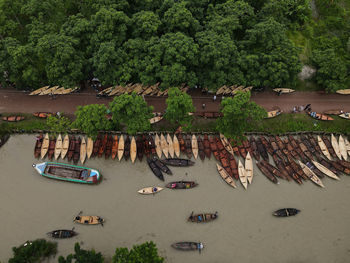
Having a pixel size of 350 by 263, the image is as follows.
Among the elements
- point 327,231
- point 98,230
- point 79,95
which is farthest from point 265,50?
point 98,230

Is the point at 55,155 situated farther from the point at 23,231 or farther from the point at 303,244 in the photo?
the point at 303,244

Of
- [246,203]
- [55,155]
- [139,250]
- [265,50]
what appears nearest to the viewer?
[139,250]

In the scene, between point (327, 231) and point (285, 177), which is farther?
point (285, 177)

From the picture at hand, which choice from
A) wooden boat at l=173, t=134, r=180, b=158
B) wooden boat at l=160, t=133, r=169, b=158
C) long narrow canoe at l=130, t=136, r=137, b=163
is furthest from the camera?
wooden boat at l=173, t=134, r=180, b=158

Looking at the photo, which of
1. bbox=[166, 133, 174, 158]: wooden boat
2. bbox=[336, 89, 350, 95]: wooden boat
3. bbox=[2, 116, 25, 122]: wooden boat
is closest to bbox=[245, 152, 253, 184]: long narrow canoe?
bbox=[166, 133, 174, 158]: wooden boat

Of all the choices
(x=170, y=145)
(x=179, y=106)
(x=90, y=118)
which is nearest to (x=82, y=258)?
(x=90, y=118)

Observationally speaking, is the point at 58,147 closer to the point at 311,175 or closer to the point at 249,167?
the point at 249,167

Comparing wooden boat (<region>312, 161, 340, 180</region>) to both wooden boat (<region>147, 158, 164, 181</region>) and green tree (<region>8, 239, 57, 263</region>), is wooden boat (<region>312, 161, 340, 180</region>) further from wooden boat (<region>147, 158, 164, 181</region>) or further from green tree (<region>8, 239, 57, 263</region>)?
green tree (<region>8, 239, 57, 263</region>)
